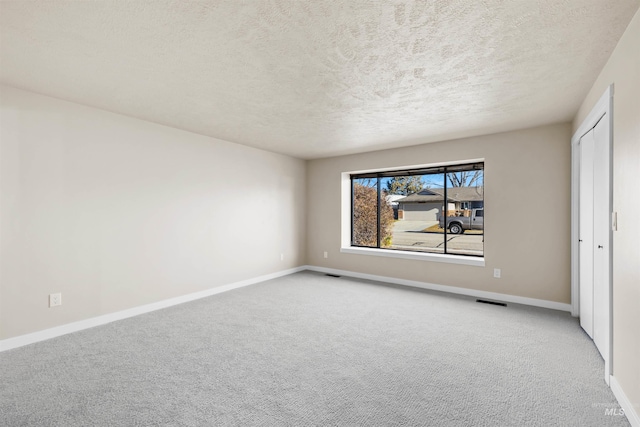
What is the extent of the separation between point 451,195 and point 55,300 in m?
5.32

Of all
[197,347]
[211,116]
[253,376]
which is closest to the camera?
[253,376]

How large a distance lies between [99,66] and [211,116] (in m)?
1.25

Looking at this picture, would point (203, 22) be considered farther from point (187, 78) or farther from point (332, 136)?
point (332, 136)

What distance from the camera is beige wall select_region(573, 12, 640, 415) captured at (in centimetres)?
164

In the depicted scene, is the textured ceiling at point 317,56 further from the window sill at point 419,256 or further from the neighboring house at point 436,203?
the window sill at point 419,256

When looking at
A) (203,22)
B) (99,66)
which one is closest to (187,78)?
(99,66)

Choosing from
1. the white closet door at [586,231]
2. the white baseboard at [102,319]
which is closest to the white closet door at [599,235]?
the white closet door at [586,231]

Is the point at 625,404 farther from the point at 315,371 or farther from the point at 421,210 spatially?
the point at 421,210

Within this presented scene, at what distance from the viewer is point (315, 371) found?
2.27 metres

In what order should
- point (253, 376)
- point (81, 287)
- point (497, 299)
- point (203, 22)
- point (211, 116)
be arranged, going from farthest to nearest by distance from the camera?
1. point (497, 299)
2. point (211, 116)
3. point (81, 287)
4. point (253, 376)
5. point (203, 22)

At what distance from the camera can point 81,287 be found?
122 inches

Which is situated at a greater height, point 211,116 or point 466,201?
point 211,116

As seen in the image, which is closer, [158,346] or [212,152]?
[158,346]

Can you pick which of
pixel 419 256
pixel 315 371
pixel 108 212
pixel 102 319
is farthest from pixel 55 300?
pixel 419 256
